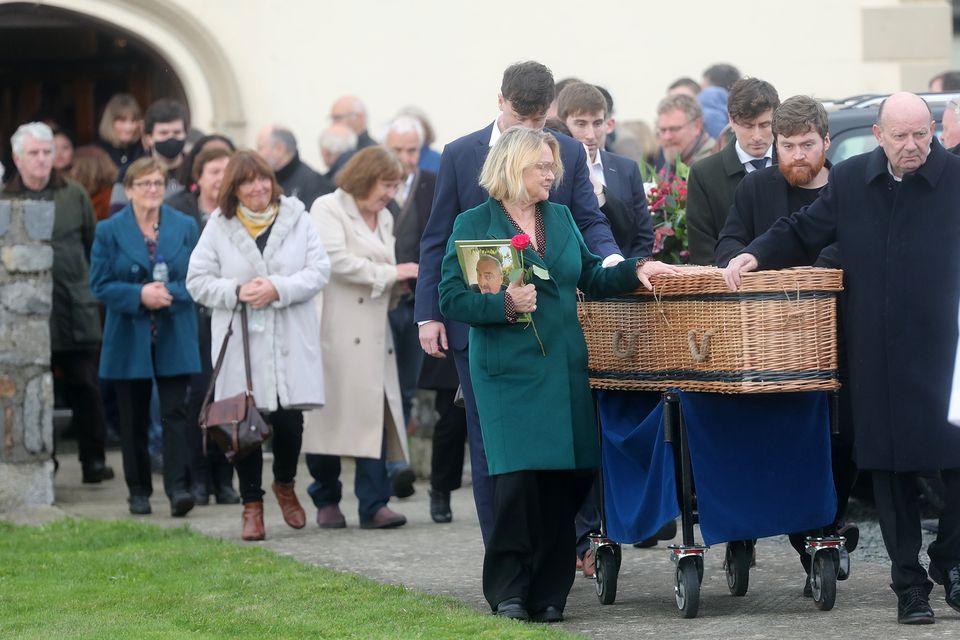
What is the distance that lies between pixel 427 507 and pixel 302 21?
5.34 meters

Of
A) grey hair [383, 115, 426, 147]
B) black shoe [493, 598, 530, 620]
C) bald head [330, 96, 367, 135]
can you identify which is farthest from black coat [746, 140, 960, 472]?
bald head [330, 96, 367, 135]

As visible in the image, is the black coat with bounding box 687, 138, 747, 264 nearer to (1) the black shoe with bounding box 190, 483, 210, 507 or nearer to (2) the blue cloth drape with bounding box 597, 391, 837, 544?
(2) the blue cloth drape with bounding box 597, 391, 837, 544

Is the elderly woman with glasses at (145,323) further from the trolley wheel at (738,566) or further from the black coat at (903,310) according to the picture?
the black coat at (903,310)

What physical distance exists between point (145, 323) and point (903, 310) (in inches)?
198

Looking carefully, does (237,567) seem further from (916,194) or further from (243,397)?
(916,194)

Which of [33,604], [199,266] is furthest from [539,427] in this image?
[199,266]

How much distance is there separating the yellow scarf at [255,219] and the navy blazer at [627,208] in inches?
73.6

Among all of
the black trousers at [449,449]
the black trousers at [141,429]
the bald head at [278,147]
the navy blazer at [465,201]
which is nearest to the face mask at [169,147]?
the bald head at [278,147]

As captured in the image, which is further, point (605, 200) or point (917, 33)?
point (917, 33)

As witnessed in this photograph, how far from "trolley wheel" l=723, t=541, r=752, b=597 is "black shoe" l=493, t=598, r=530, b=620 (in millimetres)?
915

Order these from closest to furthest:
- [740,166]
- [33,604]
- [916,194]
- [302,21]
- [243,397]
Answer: [916,194]
[33,604]
[740,166]
[243,397]
[302,21]

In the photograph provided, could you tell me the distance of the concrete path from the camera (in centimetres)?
682

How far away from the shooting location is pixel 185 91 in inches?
587

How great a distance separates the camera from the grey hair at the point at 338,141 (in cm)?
1342
